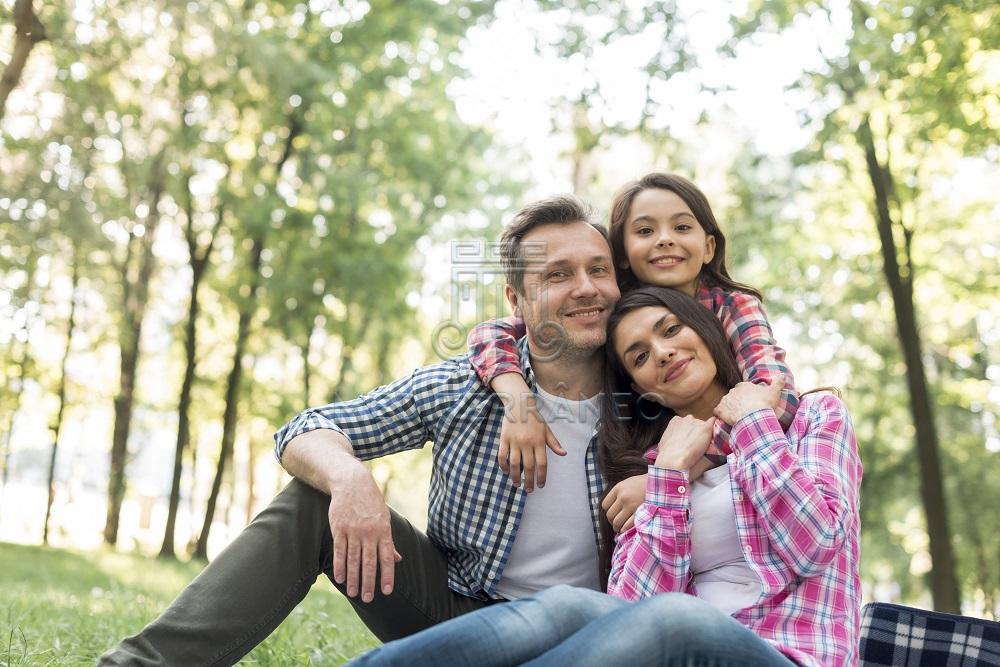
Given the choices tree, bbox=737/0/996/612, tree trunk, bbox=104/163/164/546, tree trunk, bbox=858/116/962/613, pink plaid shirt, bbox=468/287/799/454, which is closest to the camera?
pink plaid shirt, bbox=468/287/799/454

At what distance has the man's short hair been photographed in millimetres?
3580

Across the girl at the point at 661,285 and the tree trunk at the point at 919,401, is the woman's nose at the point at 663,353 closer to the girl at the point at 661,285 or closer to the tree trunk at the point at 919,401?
the girl at the point at 661,285

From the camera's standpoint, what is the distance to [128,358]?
17438 millimetres

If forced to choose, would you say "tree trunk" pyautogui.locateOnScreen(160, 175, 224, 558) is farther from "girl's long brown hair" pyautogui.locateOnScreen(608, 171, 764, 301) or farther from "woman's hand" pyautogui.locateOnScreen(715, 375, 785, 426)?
"woman's hand" pyautogui.locateOnScreen(715, 375, 785, 426)

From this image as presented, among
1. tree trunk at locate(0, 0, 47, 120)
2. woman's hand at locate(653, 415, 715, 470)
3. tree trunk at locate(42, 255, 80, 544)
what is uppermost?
tree trunk at locate(0, 0, 47, 120)

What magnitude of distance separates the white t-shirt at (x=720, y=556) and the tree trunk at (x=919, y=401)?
24.9 feet

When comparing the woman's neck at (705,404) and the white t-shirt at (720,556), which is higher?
the woman's neck at (705,404)

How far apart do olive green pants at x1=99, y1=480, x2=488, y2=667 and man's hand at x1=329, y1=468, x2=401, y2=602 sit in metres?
0.12

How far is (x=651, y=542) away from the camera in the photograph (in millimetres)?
2668

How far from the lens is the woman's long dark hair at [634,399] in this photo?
10.2ft

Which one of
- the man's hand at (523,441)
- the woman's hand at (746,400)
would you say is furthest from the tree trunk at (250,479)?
the woman's hand at (746,400)

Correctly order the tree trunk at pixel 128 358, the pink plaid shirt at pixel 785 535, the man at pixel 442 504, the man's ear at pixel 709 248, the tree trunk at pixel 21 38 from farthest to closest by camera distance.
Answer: the tree trunk at pixel 128 358 < the tree trunk at pixel 21 38 < the man's ear at pixel 709 248 < the man at pixel 442 504 < the pink plaid shirt at pixel 785 535

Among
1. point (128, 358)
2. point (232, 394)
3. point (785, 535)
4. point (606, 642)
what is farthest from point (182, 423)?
point (606, 642)

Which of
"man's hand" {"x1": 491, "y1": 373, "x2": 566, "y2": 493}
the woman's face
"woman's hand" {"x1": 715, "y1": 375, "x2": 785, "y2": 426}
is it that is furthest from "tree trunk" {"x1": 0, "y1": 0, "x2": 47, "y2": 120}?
"woman's hand" {"x1": 715, "y1": 375, "x2": 785, "y2": 426}
